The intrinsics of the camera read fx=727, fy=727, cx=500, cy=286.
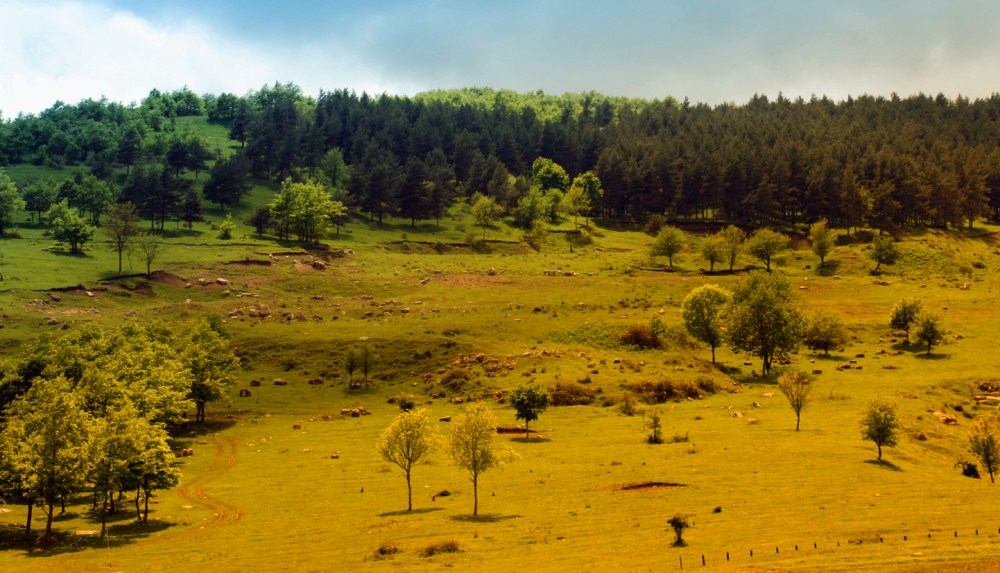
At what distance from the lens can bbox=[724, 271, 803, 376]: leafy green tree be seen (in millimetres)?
94000

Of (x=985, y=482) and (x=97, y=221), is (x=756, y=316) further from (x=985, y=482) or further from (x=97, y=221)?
(x=97, y=221)

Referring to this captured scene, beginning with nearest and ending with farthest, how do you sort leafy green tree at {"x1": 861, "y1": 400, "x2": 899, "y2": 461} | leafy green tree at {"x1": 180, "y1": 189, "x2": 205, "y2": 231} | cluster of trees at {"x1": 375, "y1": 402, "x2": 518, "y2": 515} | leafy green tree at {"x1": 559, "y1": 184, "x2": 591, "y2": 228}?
cluster of trees at {"x1": 375, "y1": 402, "x2": 518, "y2": 515} < leafy green tree at {"x1": 861, "y1": 400, "x2": 899, "y2": 461} < leafy green tree at {"x1": 180, "y1": 189, "x2": 205, "y2": 231} < leafy green tree at {"x1": 559, "y1": 184, "x2": 591, "y2": 228}

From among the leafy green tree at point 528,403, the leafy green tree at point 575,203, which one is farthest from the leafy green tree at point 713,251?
the leafy green tree at point 528,403

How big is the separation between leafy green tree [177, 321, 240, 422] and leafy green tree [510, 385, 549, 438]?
34260 mm

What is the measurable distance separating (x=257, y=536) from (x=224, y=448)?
29.7 meters

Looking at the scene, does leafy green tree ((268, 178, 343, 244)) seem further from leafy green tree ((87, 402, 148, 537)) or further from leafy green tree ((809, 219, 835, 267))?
leafy green tree ((87, 402, 148, 537))

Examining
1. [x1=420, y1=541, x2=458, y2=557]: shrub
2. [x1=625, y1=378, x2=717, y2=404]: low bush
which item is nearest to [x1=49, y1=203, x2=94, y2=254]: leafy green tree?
[x1=625, y1=378, x2=717, y2=404]: low bush

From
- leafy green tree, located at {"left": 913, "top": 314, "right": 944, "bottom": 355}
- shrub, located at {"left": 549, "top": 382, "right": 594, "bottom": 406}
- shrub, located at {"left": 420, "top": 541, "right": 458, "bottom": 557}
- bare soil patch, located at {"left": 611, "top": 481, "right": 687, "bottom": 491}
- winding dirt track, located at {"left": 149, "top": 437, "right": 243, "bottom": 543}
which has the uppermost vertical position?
leafy green tree, located at {"left": 913, "top": 314, "right": 944, "bottom": 355}

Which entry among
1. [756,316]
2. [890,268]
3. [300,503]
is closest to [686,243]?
[890,268]

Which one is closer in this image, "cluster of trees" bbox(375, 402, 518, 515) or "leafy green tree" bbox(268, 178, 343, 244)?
"cluster of trees" bbox(375, 402, 518, 515)

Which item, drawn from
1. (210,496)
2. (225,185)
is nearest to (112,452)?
(210,496)

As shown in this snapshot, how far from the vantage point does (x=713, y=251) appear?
477 ft

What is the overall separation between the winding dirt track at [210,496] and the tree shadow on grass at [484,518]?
15305 millimetres

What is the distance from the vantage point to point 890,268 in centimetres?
14125
